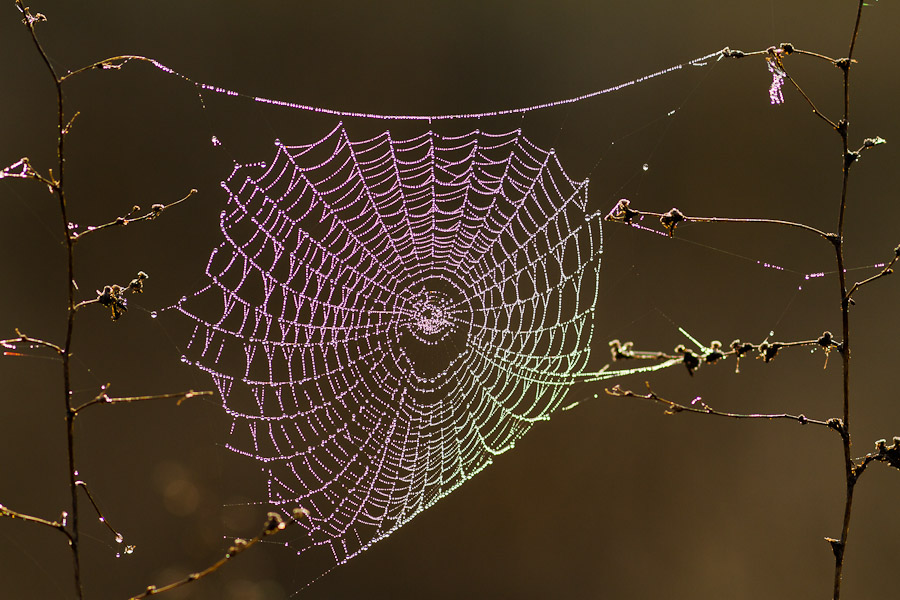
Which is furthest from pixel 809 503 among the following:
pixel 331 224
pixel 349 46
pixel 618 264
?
pixel 349 46

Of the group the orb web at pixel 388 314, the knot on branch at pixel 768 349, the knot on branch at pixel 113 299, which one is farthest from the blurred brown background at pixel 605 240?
the knot on branch at pixel 768 349

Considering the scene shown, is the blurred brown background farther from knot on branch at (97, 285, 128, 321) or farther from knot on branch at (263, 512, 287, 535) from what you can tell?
knot on branch at (263, 512, 287, 535)

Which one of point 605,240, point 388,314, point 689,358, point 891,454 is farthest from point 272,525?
point 605,240

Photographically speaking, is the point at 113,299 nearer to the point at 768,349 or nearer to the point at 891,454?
the point at 768,349

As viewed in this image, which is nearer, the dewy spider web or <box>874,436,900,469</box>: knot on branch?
<box>874,436,900,469</box>: knot on branch

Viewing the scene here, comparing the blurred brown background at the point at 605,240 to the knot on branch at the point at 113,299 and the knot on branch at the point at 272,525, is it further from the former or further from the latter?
the knot on branch at the point at 272,525

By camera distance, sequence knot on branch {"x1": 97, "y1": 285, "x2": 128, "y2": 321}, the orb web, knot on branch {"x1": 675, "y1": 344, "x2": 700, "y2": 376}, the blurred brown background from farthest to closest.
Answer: the blurred brown background, the orb web, knot on branch {"x1": 97, "y1": 285, "x2": 128, "y2": 321}, knot on branch {"x1": 675, "y1": 344, "x2": 700, "y2": 376}

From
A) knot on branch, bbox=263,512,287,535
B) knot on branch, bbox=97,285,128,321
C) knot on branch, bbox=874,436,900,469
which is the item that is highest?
knot on branch, bbox=97,285,128,321

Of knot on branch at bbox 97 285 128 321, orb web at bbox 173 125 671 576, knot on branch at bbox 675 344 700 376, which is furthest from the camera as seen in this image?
orb web at bbox 173 125 671 576

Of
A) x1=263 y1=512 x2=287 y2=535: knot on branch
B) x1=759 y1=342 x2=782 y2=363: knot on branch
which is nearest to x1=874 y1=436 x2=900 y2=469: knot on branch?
x1=759 y1=342 x2=782 y2=363: knot on branch

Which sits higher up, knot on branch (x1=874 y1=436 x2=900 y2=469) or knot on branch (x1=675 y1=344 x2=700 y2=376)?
knot on branch (x1=675 y1=344 x2=700 y2=376)
